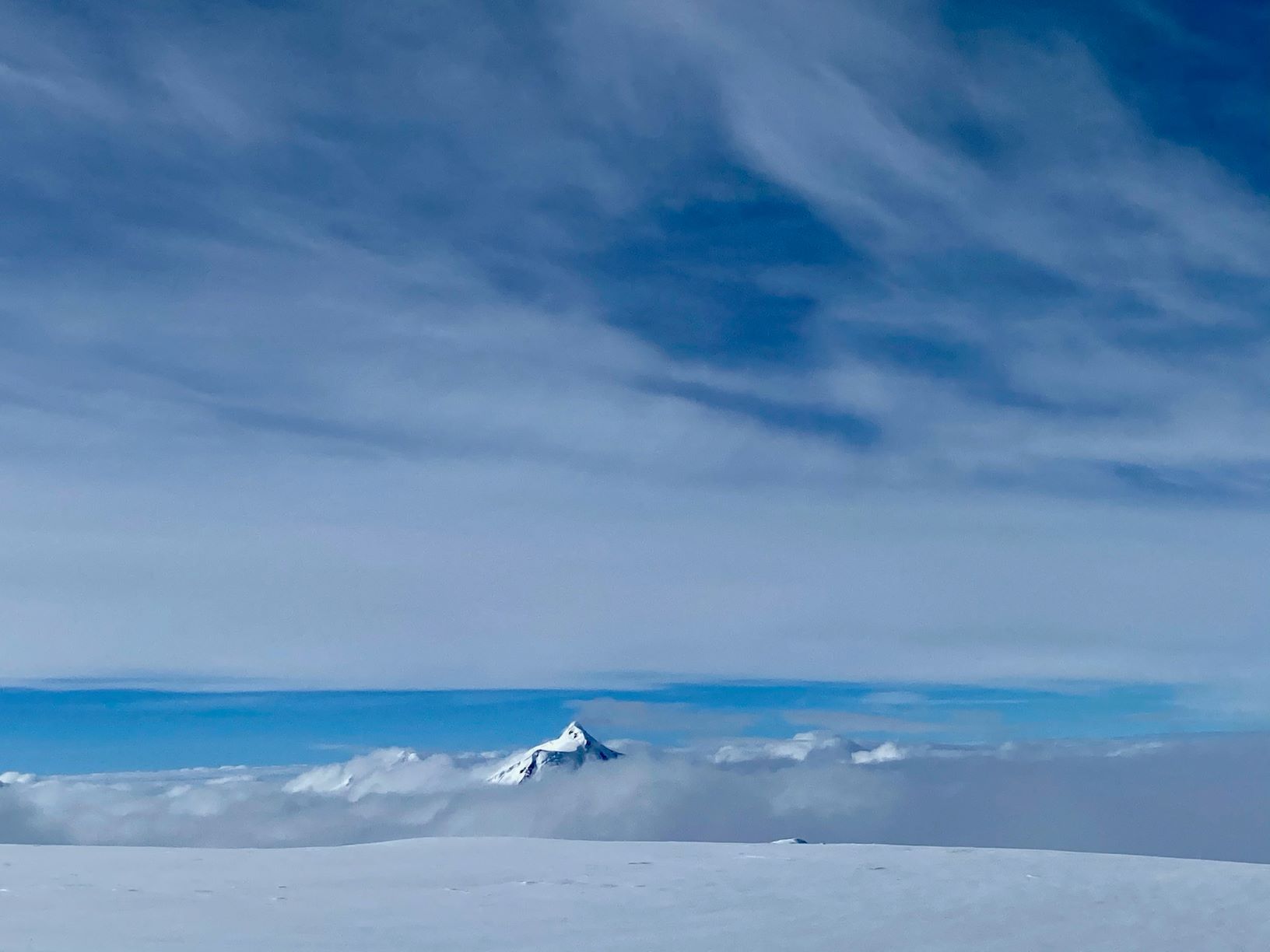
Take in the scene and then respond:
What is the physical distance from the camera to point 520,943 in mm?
11664

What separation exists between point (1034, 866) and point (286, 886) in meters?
13.3

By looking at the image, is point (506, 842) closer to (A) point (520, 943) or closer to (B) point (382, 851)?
A: (B) point (382, 851)

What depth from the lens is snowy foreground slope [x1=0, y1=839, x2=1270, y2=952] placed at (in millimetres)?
11844

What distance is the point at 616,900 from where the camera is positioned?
14719mm

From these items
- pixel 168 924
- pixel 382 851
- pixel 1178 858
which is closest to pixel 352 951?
pixel 168 924

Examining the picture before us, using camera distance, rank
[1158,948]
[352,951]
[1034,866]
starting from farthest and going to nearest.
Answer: [1034,866] → [1158,948] → [352,951]

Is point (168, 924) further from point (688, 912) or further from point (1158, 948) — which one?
point (1158, 948)

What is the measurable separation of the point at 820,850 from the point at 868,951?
9905 mm

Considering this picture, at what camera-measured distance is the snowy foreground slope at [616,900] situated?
1184 centimetres

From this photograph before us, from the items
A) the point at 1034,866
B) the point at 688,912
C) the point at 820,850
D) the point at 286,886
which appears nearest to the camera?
the point at 688,912

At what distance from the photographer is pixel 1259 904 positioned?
48.0 ft

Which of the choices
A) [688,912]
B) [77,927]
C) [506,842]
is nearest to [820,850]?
[506,842]

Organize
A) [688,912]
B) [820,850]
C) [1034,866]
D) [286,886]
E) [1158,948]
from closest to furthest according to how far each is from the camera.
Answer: [1158,948] < [688,912] < [286,886] < [1034,866] < [820,850]

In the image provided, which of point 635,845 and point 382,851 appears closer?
point 382,851
